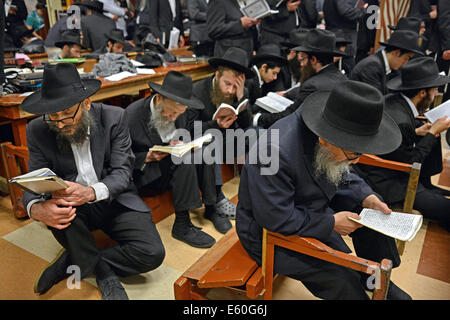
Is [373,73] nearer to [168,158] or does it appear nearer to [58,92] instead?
[168,158]

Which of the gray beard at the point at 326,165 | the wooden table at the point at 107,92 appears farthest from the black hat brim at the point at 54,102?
the gray beard at the point at 326,165

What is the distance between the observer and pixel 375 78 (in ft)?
12.6

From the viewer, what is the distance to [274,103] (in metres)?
3.77

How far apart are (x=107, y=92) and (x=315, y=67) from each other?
79.1 inches

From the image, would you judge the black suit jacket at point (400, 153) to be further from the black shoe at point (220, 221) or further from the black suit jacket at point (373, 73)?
the black shoe at point (220, 221)

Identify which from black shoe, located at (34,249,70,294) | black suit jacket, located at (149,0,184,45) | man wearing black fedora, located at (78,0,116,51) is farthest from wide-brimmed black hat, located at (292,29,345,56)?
black suit jacket, located at (149,0,184,45)

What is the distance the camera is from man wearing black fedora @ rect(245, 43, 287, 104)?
4.05 meters

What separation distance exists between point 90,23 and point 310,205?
5.20m

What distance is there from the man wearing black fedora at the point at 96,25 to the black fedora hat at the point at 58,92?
3.93 metres

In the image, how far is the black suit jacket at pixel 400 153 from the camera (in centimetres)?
288

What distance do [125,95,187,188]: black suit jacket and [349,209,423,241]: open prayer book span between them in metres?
1.53

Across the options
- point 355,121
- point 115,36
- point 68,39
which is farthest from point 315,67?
point 68,39

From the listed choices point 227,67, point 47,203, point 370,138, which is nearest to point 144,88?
point 227,67
